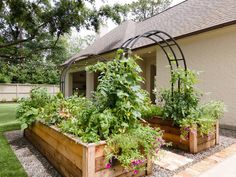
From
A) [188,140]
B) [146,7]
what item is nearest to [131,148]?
[188,140]

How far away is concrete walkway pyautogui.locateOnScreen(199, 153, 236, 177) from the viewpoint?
2721mm

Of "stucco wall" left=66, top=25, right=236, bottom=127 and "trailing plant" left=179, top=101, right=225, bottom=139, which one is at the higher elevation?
"stucco wall" left=66, top=25, right=236, bottom=127

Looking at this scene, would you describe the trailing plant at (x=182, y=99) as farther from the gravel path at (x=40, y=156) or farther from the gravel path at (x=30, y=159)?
the gravel path at (x=30, y=159)

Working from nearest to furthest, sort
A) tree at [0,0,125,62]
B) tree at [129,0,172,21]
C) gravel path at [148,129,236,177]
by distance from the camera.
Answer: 1. gravel path at [148,129,236,177]
2. tree at [0,0,125,62]
3. tree at [129,0,172,21]

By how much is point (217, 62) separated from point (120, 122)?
4.60m

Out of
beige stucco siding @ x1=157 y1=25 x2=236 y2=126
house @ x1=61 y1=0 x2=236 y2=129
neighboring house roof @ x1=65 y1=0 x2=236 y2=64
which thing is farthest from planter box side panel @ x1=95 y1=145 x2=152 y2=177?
beige stucco siding @ x1=157 y1=25 x2=236 y2=126

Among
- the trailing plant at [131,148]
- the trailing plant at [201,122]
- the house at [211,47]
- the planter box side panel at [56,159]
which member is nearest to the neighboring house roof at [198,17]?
the house at [211,47]

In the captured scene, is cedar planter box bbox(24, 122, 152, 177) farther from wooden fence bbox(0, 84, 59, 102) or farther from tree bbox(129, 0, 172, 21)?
tree bbox(129, 0, 172, 21)

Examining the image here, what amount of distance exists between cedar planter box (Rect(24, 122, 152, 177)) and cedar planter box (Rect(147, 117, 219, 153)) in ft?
3.86

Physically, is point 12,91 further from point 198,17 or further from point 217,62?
point 217,62

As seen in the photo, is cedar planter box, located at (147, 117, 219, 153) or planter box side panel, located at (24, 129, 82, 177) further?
cedar planter box, located at (147, 117, 219, 153)

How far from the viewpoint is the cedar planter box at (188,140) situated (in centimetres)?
357

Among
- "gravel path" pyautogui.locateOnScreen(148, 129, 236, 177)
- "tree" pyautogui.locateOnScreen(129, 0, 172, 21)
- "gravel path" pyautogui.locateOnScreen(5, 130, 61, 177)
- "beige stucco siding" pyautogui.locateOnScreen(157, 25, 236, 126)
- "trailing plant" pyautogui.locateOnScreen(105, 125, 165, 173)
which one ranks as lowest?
"gravel path" pyautogui.locateOnScreen(5, 130, 61, 177)

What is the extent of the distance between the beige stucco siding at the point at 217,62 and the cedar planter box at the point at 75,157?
4.11m
